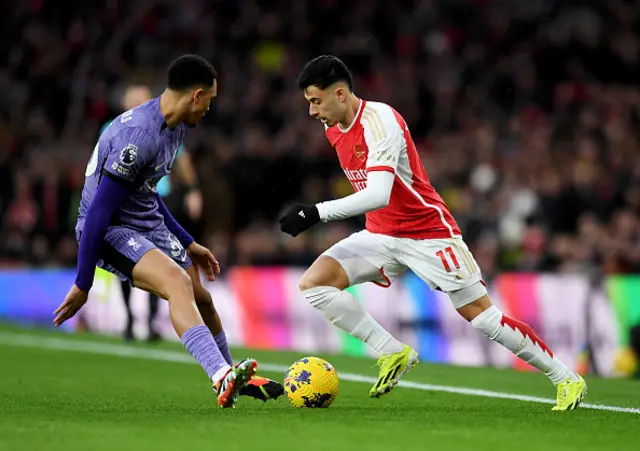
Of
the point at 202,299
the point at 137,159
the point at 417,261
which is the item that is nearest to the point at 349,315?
the point at 417,261

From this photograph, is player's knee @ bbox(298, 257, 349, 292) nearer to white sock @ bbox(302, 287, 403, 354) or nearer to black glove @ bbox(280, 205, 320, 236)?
white sock @ bbox(302, 287, 403, 354)

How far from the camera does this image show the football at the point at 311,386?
732cm

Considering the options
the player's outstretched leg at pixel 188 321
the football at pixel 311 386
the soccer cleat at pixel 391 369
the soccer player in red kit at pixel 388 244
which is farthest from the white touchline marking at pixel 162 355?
the player's outstretched leg at pixel 188 321

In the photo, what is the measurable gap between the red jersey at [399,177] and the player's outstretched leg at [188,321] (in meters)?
1.34

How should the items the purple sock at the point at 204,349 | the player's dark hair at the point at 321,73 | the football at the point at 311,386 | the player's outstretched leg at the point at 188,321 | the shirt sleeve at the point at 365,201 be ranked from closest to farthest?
the player's outstretched leg at the point at 188,321, the purple sock at the point at 204,349, the shirt sleeve at the point at 365,201, the football at the point at 311,386, the player's dark hair at the point at 321,73

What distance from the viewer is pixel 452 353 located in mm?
13375

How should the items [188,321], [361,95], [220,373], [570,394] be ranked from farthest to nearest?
[361,95]
[570,394]
[188,321]
[220,373]

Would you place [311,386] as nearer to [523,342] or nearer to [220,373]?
[220,373]

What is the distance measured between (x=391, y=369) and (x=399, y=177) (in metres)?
1.19

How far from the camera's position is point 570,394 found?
737 centimetres

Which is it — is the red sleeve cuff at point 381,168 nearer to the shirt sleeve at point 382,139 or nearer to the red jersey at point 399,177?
the shirt sleeve at point 382,139

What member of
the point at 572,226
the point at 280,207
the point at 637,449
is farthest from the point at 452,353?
the point at 637,449

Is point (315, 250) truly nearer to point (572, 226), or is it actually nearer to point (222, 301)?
point (222, 301)

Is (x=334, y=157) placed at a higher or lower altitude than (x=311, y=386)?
higher
